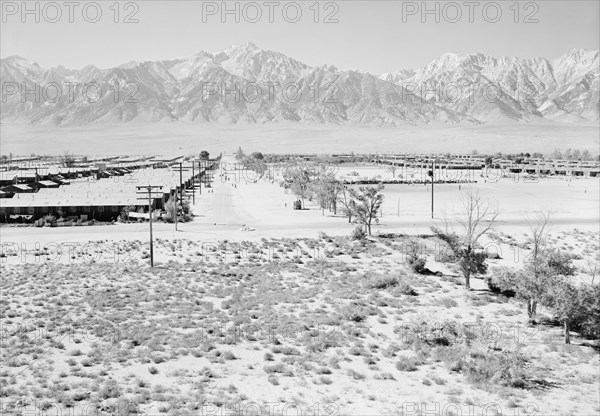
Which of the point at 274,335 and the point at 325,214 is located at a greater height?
the point at 325,214

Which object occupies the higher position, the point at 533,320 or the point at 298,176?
the point at 298,176

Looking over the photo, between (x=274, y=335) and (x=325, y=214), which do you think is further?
(x=325, y=214)

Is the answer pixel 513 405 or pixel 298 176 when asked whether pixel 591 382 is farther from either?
pixel 298 176

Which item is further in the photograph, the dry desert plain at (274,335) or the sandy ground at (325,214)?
the sandy ground at (325,214)

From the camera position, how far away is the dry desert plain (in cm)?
1570

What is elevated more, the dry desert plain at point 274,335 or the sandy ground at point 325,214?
the sandy ground at point 325,214

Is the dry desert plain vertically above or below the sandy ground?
below

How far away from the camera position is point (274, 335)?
20.9 m

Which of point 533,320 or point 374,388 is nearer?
→ point 374,388

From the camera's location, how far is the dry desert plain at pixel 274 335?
15.7 m

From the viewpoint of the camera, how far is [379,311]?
23.7m

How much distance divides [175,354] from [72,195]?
44.7m

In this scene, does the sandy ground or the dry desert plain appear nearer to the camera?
the dry desert plain

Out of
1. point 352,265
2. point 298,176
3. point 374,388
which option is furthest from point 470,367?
point 298,176
